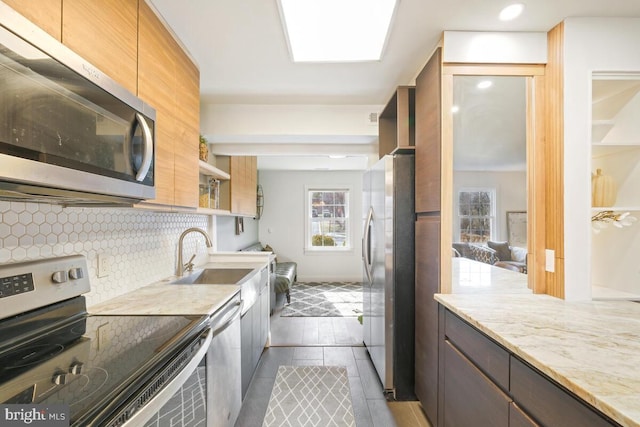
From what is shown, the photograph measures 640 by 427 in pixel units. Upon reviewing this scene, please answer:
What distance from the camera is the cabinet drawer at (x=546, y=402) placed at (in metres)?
0.75

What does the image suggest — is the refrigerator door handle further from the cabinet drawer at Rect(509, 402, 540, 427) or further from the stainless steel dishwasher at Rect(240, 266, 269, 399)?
the cabinet drawer at Rect(509, 402, 540, 427)

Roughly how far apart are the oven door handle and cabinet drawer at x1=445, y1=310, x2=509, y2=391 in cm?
118

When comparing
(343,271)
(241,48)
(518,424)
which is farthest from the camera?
(343,271)

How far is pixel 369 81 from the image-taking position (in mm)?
2268

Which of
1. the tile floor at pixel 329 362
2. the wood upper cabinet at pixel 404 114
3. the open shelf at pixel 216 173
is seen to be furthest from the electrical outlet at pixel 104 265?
the wood upper cabinet at pixel 404 114

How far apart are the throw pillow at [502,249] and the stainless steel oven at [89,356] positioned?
64.8 inches

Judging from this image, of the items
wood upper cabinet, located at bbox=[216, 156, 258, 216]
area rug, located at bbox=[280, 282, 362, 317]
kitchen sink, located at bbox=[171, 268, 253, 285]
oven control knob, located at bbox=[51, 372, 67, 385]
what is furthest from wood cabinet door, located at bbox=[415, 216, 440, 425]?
wood upper cabinet, located at bbox=[216, 156, 258, 216]

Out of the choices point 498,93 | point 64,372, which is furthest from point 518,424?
point 498,93

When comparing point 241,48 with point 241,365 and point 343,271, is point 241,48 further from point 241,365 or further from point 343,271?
point 343,271

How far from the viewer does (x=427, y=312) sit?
1.79 metres

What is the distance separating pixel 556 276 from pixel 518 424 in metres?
0.98

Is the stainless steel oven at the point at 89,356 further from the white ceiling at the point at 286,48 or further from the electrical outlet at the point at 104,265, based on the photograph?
the white ceiling at the point at 286,48

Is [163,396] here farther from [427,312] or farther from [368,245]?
[368,245]

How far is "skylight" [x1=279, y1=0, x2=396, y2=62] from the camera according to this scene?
1.48 m
